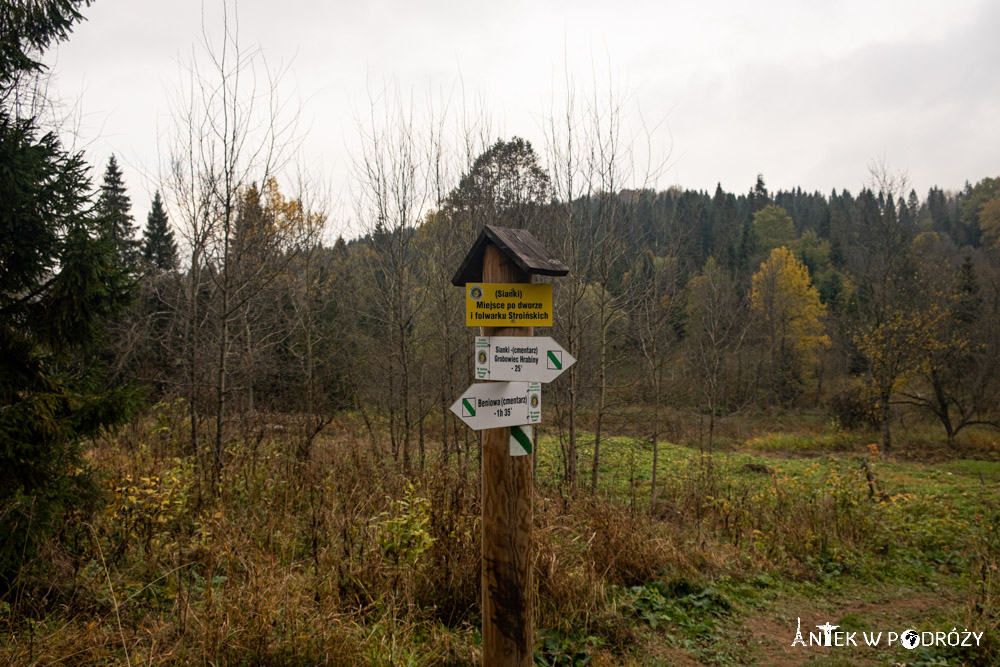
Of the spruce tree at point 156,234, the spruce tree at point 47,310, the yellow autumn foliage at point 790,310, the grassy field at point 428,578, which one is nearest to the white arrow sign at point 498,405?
the grassy field at point 428,578

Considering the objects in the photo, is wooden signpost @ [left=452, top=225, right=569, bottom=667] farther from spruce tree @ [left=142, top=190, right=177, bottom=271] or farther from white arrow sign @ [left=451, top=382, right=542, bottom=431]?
spruce tree @ [left=142, top=190, right=177, bottom=271]

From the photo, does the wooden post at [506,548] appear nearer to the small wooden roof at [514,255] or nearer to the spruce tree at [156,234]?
the small wooden roof at [514,255]

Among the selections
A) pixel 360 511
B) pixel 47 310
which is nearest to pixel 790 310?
pixel 360 511

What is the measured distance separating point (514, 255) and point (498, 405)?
2.51 feet

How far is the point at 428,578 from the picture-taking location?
11.9ft

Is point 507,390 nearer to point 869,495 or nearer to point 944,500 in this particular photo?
point 869,495

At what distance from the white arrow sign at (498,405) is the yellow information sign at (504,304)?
0.32 metres

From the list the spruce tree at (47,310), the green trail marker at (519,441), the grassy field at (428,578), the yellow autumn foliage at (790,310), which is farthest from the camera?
the yellow autumn foliage at (790,310)

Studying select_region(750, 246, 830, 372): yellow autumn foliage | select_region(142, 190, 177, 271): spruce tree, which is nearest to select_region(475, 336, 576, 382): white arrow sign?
select_region(142, 190, 177, 271): spruce tree

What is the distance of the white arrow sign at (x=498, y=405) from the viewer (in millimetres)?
2619

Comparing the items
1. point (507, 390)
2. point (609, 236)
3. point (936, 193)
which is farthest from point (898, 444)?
point (936, 193)

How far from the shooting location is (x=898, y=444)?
63.4ft

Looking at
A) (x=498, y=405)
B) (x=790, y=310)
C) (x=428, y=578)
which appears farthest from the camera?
(x=790, y=310)

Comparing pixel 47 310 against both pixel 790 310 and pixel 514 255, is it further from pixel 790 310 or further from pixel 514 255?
pixel 790 310
